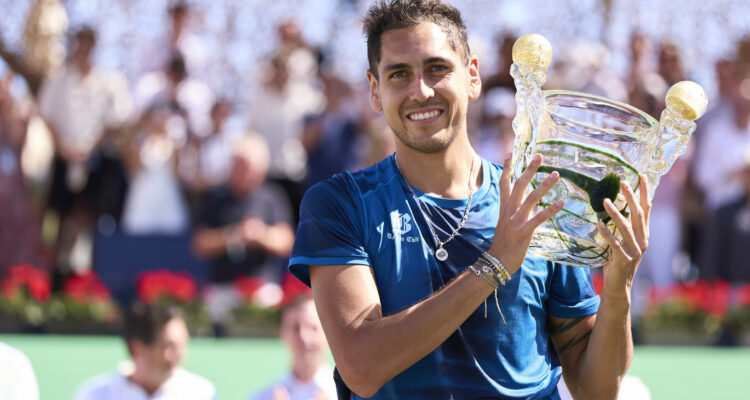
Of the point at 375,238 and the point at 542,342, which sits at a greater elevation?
the point at 375,238

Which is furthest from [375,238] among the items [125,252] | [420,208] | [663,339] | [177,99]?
[177,99]

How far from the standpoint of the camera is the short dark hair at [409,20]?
9.59 ft

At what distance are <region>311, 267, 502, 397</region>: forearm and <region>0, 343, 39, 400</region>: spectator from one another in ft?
4.09

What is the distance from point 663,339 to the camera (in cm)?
862

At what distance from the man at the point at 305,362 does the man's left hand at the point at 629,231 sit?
3063 millimetres

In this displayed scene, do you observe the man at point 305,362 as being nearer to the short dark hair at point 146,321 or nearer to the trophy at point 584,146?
the short dark hair at point 146,321

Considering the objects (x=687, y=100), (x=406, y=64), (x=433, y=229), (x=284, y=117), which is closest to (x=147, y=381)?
(x=433, y=229)

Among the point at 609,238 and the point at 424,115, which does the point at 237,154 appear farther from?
the point at 609,238

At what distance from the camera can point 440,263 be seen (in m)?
2.81

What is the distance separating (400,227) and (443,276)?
179 mm

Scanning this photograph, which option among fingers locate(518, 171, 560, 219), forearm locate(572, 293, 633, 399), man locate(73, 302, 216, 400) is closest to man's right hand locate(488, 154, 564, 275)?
fingers locate(518, 171, 560, 219)

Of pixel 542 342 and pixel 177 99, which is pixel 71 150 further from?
pixel 542 342

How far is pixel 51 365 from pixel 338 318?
5.02 m

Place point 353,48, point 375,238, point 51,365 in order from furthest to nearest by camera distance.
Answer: point 353,48 → point 51,365 → point 375,238
